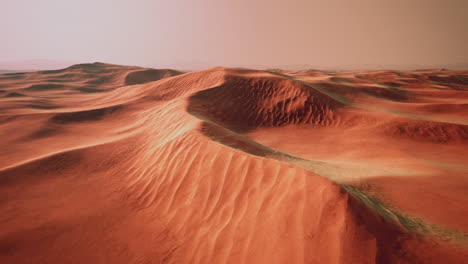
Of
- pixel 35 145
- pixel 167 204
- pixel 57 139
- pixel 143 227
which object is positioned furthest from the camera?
pixel 57 139

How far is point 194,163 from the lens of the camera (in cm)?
406

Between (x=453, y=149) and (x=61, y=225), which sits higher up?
(x=453, y=149)

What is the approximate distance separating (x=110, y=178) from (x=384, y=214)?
5.07 m

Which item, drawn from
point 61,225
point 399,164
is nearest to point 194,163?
point 61,225

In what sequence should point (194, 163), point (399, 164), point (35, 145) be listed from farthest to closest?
point (35, 145) < point (399, 164) < point (194, 163)

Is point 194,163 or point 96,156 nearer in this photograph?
point 194,163

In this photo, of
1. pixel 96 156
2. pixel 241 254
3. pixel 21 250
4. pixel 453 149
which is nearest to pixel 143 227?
pixel 21 250

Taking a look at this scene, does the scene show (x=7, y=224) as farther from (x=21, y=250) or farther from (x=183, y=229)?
(x=183, y=229)

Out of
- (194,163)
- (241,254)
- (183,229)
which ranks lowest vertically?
(183,229)

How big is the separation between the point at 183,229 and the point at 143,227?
0.75m

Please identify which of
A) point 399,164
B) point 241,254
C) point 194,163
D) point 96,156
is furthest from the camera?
point 96,156

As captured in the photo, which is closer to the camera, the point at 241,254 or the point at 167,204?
the point at 241,254

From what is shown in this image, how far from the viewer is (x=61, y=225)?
3.45 m

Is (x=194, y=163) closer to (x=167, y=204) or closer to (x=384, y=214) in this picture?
(x=167, y=204)
